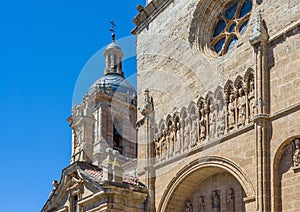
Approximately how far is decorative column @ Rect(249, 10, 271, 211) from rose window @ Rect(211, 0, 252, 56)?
4.59ft

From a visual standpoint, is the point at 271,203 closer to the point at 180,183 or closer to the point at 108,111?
the point at 180,183

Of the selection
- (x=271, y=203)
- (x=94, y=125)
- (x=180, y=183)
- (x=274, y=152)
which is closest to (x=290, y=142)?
(x=274, y=152)

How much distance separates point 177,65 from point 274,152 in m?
5.38

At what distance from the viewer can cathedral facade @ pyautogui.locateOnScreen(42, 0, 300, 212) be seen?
38.5 ft

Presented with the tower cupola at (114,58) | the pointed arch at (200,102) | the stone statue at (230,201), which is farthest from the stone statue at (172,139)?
the tower cupola at (114,58)

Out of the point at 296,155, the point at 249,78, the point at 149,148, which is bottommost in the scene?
the point at 296,155

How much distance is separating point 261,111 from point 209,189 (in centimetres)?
329

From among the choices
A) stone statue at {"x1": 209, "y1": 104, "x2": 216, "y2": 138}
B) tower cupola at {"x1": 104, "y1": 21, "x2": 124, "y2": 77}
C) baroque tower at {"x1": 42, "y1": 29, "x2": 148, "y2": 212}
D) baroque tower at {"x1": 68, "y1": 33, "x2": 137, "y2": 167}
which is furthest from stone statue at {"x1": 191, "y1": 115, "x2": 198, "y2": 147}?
tower cupola at {"x1": 104, "y1": 21, "x2": 124, "y2": 77}

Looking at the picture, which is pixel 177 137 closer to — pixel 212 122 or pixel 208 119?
pixel 208 119

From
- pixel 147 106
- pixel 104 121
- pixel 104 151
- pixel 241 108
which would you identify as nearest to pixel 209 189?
pixel 241 108

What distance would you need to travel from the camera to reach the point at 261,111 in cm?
1207

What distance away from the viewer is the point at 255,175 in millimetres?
11898

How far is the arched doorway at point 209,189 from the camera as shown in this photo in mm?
12984

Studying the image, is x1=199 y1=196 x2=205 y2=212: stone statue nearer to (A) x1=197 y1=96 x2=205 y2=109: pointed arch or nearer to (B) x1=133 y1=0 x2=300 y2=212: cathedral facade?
(B) x1=133 y1=0 x2=300 y2=212: cathedral facade
